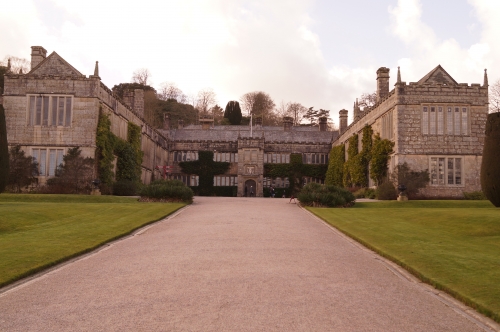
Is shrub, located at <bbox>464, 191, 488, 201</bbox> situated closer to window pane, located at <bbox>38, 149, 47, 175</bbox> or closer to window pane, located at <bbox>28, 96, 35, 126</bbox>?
window pane, located at <bbox>38, 149, 47, 175</bbox>

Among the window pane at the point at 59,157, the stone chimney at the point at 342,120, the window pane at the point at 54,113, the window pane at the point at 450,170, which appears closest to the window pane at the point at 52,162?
the window pane at the point at 59,157

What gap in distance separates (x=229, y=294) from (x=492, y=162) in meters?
17.3

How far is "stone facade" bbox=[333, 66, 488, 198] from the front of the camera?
3366cm

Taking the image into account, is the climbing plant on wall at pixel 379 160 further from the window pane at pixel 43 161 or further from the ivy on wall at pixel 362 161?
the window pane at pixel 43 161

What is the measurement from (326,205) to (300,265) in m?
16.8

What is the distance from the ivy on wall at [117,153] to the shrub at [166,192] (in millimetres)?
6334

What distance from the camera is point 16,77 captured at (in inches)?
1323

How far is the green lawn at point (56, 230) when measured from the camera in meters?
9.88

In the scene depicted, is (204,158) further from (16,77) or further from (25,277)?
(25,277)

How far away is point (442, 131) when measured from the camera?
34.0 meters

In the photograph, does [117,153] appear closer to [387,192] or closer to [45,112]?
[45,112]

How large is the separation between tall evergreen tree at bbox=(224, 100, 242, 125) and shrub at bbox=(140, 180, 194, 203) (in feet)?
200

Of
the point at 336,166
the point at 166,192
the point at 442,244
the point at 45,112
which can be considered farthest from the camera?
the point at 336,166

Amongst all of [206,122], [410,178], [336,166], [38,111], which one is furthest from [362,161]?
[206,122]
